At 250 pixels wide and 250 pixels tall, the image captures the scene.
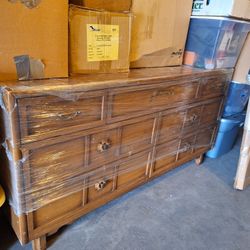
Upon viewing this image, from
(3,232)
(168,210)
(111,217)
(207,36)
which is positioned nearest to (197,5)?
(207,36)

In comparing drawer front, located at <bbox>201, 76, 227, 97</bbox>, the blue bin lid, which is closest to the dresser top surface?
drawer front, located at <bbox>201, 76, 227, 97</bbox>

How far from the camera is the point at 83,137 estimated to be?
1140mm

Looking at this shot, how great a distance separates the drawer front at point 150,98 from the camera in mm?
1212

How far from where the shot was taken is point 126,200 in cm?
163

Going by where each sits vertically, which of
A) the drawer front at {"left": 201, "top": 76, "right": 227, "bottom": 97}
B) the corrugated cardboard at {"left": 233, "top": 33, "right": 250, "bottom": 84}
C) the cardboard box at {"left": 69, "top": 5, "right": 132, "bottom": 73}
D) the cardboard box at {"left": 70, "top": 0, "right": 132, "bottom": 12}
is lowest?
the drawer front at {"left": 201, "top": 76, "right": 227, "bottom": 97}

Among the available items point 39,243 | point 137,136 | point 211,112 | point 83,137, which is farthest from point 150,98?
point 39,243

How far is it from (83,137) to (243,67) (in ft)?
5.03

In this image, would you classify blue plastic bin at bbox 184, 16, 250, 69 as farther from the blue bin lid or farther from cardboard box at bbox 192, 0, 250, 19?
the blue bin lid

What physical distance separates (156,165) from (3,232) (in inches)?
38.9

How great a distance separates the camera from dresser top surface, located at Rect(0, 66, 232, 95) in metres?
0.93

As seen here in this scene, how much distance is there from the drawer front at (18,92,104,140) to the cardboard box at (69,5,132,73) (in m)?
0.23

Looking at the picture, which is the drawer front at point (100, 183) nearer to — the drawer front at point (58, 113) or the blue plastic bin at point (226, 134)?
the drawer front at point (58, 113)

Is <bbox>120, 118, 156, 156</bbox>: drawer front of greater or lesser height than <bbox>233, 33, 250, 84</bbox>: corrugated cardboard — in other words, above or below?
below

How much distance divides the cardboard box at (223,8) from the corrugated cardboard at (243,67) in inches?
12.2
